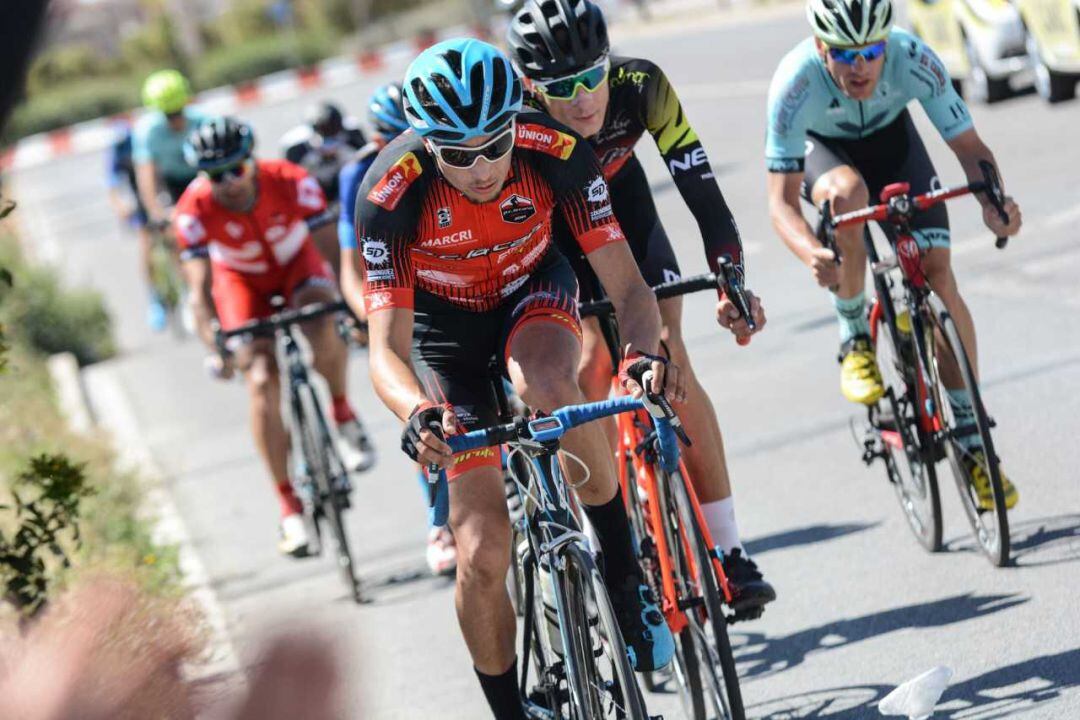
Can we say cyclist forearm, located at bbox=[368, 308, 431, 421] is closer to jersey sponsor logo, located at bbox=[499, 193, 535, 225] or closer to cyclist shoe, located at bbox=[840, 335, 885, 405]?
jersey sponsor logo, located at bbox=[499, 193, 535, 225]

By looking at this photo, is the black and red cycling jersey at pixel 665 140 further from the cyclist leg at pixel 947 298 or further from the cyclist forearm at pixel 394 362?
A: the cyclist forearm at pixel 394 362

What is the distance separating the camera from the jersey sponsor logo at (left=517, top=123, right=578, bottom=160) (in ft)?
15.1

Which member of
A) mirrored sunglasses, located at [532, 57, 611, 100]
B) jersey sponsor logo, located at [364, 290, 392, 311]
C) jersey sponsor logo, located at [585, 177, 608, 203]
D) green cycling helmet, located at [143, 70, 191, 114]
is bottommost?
jersey sponsor logo, located at [364, 290, 392, 311]

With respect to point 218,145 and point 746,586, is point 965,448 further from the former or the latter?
point 218,145

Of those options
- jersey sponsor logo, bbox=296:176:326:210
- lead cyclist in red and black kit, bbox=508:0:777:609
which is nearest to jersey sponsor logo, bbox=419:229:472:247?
lead cyclist in red and black kit, bbox=508:0:777:609

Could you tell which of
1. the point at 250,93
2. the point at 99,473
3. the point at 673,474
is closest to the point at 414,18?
the point at 250,93

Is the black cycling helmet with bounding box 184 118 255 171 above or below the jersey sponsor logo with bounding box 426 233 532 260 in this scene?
above

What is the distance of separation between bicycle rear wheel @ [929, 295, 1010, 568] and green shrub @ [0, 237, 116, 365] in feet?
41.9

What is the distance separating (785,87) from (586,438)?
2253 mm

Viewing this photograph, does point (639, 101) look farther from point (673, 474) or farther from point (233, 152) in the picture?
point (233, 152)

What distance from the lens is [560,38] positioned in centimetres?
526

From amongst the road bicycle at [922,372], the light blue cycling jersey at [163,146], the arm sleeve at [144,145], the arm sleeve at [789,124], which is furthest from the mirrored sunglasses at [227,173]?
the arm sleeve at [144,145]

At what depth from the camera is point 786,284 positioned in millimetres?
12539

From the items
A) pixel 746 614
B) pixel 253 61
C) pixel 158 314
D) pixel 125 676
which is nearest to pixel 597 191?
pixel 746 614
